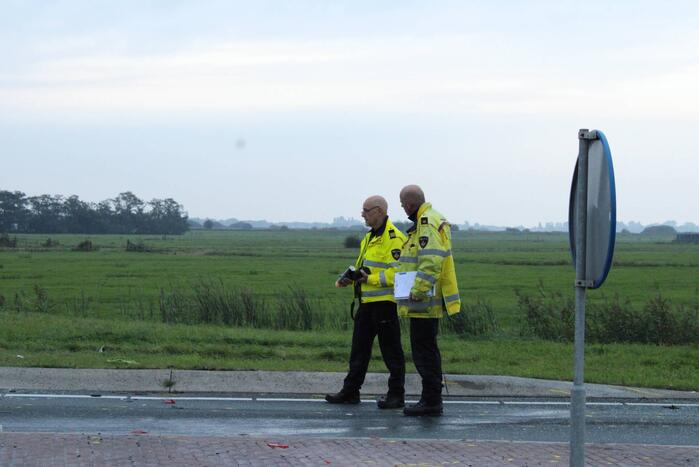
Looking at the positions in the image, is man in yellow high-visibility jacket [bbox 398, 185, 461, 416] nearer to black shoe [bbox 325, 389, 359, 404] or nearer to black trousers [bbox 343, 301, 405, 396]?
black trousers [bbox 343, 301, 405, 396]

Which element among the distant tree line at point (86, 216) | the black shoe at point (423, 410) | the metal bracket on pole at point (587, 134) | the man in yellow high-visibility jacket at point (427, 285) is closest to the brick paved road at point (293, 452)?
the black shoe at point (423, 410)

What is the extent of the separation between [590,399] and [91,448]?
5333 millimetres

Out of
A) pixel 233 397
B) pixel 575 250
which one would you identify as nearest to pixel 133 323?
pixel 233 397

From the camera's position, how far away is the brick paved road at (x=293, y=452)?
656 cm

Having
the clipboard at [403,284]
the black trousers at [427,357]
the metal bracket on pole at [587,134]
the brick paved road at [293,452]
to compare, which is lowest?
the brick paved road at [293,452]

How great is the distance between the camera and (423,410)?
8.82 meters

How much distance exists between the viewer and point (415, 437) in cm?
793

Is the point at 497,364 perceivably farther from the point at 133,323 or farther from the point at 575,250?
the point at 575,250

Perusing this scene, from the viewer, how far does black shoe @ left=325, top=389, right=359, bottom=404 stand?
936cm

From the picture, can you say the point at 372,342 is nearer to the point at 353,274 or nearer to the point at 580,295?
the point at 353,274

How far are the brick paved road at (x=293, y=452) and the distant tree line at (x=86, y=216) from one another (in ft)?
409

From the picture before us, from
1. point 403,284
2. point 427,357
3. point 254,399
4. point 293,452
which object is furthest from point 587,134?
point 254,399

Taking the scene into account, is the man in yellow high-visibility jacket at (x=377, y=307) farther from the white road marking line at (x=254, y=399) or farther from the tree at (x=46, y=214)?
the tree at (x=46, y=214)

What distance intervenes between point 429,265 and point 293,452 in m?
2.41
